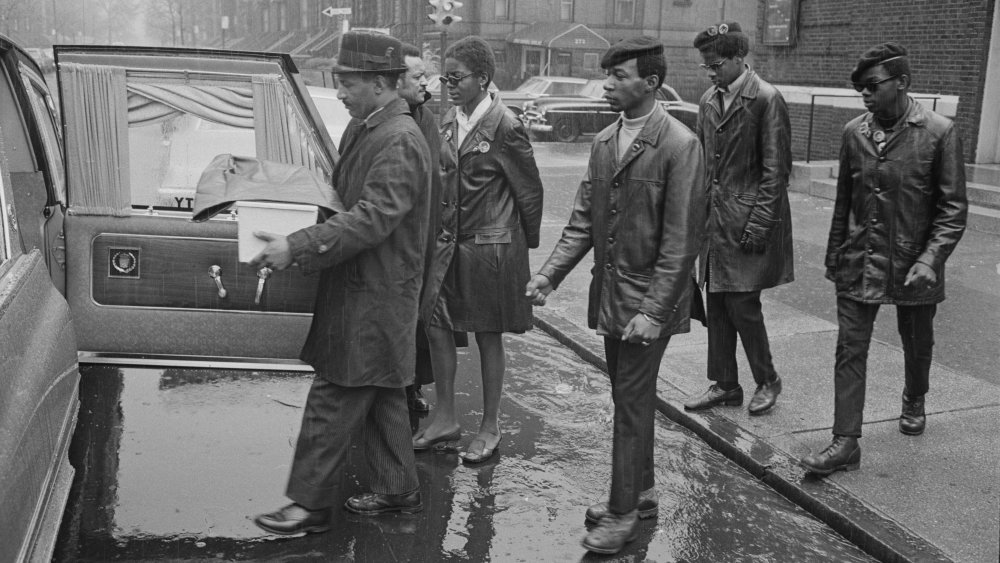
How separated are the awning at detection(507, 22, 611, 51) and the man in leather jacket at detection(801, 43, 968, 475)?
39034 millimetres

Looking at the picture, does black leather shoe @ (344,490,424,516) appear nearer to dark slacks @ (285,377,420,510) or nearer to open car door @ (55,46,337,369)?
dark slacks @ (285,377,420,510)

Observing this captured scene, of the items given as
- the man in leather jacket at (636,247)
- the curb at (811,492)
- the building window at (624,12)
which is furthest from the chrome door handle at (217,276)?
the building window at (624,12)

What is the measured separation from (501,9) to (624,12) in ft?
20.0

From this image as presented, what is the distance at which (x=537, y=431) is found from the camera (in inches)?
229

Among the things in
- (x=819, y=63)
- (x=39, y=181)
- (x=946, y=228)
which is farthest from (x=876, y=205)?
(x=819, y=63)

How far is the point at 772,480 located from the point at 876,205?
1.43 m

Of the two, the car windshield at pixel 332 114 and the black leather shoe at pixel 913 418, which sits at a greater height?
the car windshield at pixel 332 114

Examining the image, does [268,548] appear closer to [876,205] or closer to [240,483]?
[240,483]

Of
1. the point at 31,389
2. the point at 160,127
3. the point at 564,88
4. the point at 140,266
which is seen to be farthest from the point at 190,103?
the point at 564,88

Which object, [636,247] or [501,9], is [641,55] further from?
[501,9]

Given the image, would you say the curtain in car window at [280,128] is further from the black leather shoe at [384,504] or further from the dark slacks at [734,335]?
the dark slacks at [734,335]

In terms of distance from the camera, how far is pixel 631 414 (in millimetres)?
4305

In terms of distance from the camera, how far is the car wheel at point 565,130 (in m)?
24.7

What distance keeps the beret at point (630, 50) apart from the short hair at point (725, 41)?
60.6 inches
